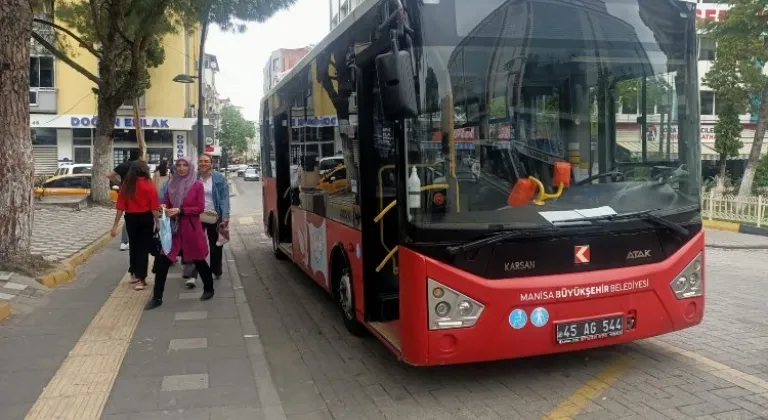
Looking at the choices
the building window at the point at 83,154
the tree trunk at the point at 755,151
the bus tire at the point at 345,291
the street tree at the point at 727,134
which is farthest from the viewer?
the building window at the point at 83,154

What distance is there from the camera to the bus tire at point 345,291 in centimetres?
588

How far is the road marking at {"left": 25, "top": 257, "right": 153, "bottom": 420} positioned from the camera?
4.24 metres

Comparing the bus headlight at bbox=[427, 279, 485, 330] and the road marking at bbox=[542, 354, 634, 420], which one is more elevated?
the bus headlight at bbox=[427, 279, 485, 330]

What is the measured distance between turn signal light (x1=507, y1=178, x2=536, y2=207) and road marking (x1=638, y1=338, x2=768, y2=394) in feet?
6.70

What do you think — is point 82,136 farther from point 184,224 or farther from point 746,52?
point 746,52

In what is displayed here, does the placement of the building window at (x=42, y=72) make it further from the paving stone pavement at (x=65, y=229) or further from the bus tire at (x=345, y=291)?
the bus tire at (x=345, y=291)

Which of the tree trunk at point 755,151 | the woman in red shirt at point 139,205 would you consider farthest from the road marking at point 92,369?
the tree trunk at point 755,151

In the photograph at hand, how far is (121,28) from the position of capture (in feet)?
57.2

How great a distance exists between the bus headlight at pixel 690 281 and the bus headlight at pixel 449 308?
62.9 inches

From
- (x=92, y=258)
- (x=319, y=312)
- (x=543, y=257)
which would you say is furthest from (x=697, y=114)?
(x=92, y=258)

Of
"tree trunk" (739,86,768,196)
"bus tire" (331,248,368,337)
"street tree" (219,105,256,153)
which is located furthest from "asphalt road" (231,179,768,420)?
"street tree" (219,105,256,153)

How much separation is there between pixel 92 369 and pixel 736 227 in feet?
47.7

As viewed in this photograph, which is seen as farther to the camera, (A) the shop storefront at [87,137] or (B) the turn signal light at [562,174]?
(A) the shop storefront at [87,137]

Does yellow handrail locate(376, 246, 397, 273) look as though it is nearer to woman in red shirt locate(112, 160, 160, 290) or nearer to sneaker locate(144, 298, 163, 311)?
sneaker locate(144, 298, 163, 311)
